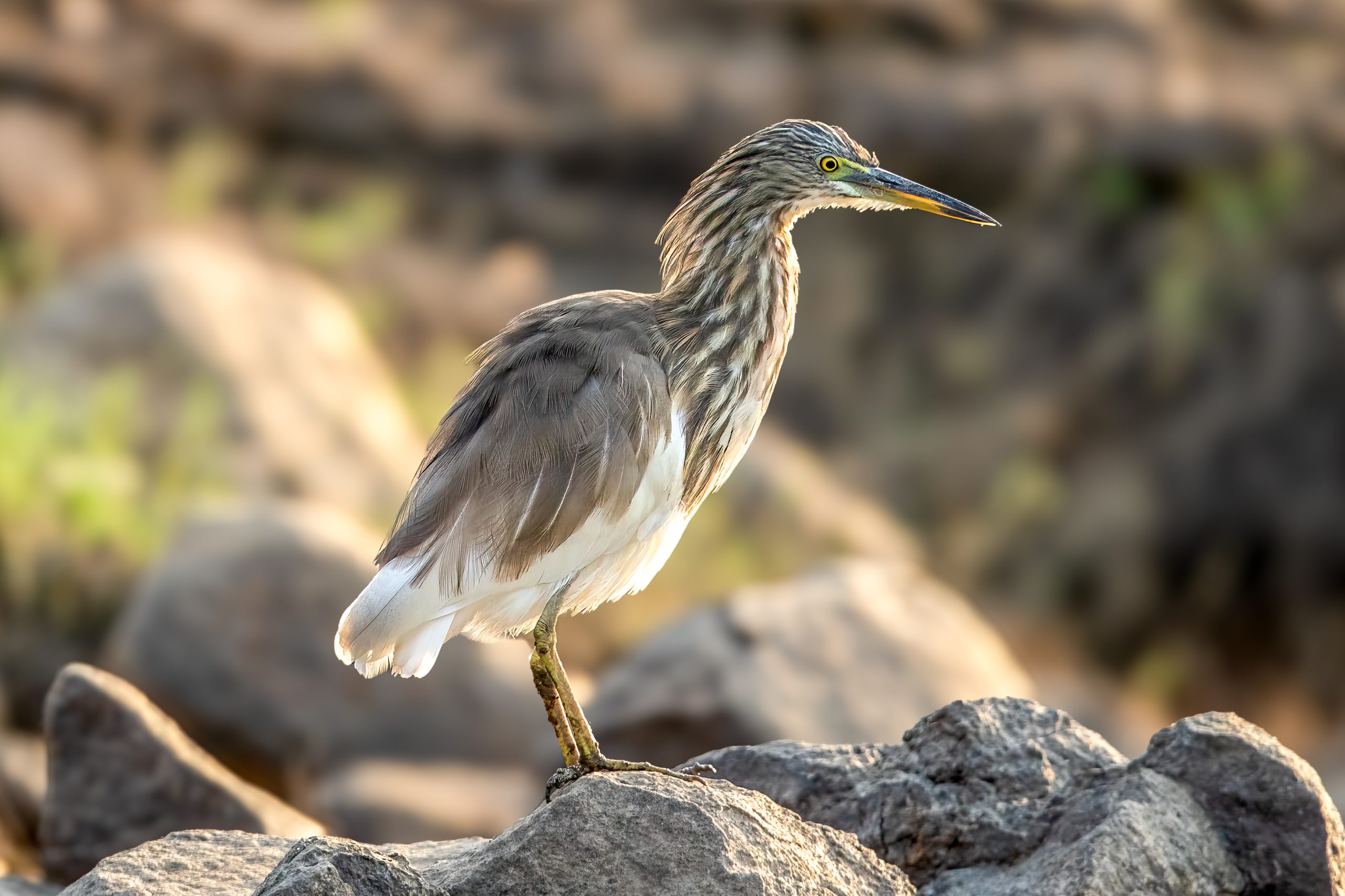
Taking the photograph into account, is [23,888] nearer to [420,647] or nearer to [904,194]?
[420,647]

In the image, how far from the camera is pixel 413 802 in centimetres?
643

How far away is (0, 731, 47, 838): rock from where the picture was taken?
5516mm

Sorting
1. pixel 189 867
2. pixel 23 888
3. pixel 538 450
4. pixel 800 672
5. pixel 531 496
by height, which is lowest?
pixel 189 867

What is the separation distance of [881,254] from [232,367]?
15.4 ft

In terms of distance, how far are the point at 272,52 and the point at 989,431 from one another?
5763mm

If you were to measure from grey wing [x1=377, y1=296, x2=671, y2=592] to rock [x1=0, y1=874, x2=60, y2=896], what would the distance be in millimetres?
1316

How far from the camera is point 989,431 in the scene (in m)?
10.1

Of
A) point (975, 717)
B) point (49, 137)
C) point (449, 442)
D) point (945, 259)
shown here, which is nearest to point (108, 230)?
point (49, 137)

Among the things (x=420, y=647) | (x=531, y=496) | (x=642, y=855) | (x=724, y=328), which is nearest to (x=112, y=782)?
(x=420, y=647)

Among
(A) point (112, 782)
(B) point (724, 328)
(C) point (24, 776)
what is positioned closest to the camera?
(B) point (724, 328)

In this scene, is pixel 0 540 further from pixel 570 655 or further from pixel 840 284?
pixel 840 284

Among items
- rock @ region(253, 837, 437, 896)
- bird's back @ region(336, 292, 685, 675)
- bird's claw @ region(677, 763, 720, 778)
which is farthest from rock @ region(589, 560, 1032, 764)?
rock @ region(253, 837, 437, 896)

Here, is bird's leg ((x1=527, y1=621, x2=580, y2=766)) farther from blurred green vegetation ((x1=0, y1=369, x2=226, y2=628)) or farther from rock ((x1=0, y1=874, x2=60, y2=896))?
blurred green vegetation ((x1=0, y1=369, x2=226, y2=628))

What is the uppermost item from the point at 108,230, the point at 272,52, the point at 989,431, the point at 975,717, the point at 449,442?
the point at 272,52
